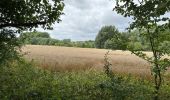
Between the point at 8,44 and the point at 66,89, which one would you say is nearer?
the point at 8,44

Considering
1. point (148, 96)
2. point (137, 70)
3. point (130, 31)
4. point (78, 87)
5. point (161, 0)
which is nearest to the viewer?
point (161, 0)

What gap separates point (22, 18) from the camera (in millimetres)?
13688

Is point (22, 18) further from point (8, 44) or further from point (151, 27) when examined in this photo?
point (151, 27)

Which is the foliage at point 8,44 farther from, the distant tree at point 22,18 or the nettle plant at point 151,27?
the nettle plant at point 151,27

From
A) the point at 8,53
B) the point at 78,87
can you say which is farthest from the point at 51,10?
the point at 78,87

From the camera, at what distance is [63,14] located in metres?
14.3

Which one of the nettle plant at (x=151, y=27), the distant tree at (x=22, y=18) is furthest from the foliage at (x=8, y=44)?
the nettle plant at (x=151, y=27)

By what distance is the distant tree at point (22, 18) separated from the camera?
13.4 m

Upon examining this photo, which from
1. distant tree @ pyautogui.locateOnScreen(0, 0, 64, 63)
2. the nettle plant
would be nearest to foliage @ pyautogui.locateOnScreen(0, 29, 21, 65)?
distant tree @ pyautogui.locateOnScreen(0, 0, 64, 63)

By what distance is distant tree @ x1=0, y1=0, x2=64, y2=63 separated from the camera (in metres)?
13.4

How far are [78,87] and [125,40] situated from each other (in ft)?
9.59

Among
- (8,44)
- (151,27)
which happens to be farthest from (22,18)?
(151,27)

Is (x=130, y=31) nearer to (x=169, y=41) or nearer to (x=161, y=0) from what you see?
(x=169, y=41)

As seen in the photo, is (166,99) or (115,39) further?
(166,99)
